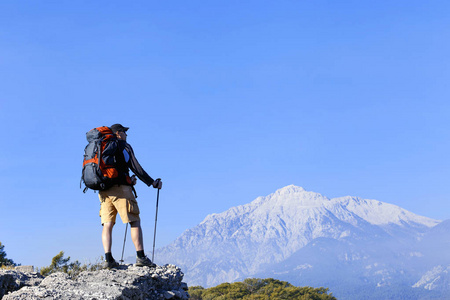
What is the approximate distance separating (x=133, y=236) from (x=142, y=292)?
110cm

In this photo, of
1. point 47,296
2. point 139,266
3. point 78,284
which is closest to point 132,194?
point 139,266

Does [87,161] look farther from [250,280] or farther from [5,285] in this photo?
[250,280]

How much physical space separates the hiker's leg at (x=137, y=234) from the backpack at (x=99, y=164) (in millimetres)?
750

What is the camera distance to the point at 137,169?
29.4ft

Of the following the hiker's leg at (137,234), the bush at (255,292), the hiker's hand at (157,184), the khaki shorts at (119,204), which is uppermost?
the bush at (255,292)

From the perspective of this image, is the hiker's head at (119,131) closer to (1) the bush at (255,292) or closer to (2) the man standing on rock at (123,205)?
(2) the man standing on rock at (123,205)

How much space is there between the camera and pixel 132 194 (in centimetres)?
877

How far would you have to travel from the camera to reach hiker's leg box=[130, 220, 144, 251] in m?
8.69

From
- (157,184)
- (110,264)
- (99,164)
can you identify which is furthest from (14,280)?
(157,184)

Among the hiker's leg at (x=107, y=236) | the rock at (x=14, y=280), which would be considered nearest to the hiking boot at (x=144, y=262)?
the hiker's leg at (x=107, y=236)

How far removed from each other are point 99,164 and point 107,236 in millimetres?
1175

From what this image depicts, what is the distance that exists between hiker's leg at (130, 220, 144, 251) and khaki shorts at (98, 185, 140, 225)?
0.31ft

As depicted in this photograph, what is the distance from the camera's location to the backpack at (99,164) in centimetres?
845

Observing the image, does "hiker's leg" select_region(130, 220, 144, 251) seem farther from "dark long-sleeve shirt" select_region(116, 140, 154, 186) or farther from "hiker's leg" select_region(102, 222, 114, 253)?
"dark long-sleeve shirt" select_region(116, 140, 154, 186)
